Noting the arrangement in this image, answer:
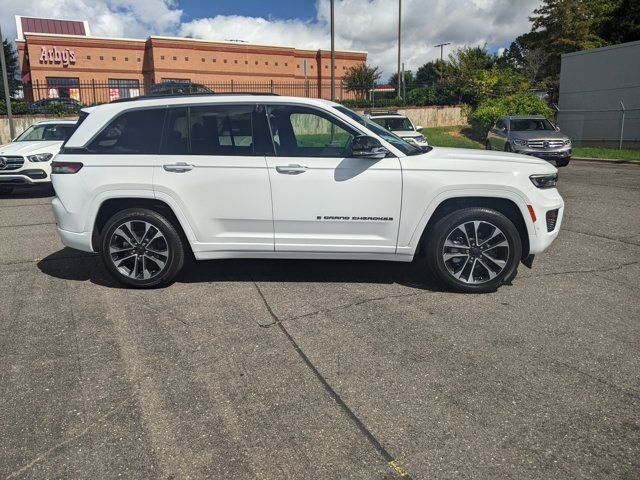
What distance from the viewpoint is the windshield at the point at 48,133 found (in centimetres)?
1313

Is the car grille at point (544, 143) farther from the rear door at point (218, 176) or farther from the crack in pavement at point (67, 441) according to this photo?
the crack in pavement at point (67, 441)

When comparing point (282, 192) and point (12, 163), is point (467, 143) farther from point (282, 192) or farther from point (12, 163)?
point (282, 192)

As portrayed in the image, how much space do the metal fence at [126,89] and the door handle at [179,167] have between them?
56.4 feet

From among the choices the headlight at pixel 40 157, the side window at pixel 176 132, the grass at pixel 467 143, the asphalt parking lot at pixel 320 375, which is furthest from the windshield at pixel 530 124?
the side window at pixel 176 132

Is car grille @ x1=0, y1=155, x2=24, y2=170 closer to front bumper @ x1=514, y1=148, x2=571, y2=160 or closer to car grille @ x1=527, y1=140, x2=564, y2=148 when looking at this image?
front bumper @ x1=514, y1=148, x2=571, y2=160

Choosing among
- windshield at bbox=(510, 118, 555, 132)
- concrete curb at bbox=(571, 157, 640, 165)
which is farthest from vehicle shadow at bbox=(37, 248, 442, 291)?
concrete curb at bbox=(571, 157, 640, 165)

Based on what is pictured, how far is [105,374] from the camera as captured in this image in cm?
358

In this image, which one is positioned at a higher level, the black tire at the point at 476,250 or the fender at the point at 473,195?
the fender at the point at 473,195

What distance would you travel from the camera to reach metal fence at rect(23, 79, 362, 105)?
2937 centimetres

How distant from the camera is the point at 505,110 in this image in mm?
29844

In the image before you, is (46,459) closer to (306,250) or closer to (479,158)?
(306,250)

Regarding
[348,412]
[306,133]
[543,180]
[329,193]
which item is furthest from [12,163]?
[348,412]

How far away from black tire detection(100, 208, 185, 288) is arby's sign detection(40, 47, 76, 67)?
1845 inches

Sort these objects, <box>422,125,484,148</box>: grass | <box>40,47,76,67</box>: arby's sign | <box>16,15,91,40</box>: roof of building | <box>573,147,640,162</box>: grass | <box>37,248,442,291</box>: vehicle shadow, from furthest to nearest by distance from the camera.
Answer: <box>16,15,91,40</box>: roof of building → <box>40,47,76,67</box>: arby's sign → <box>422,125,484,148</box>: grass → <box>573,147,640,162</box>: grass → <box>37,248,442,291</box>: vehicle shadow
